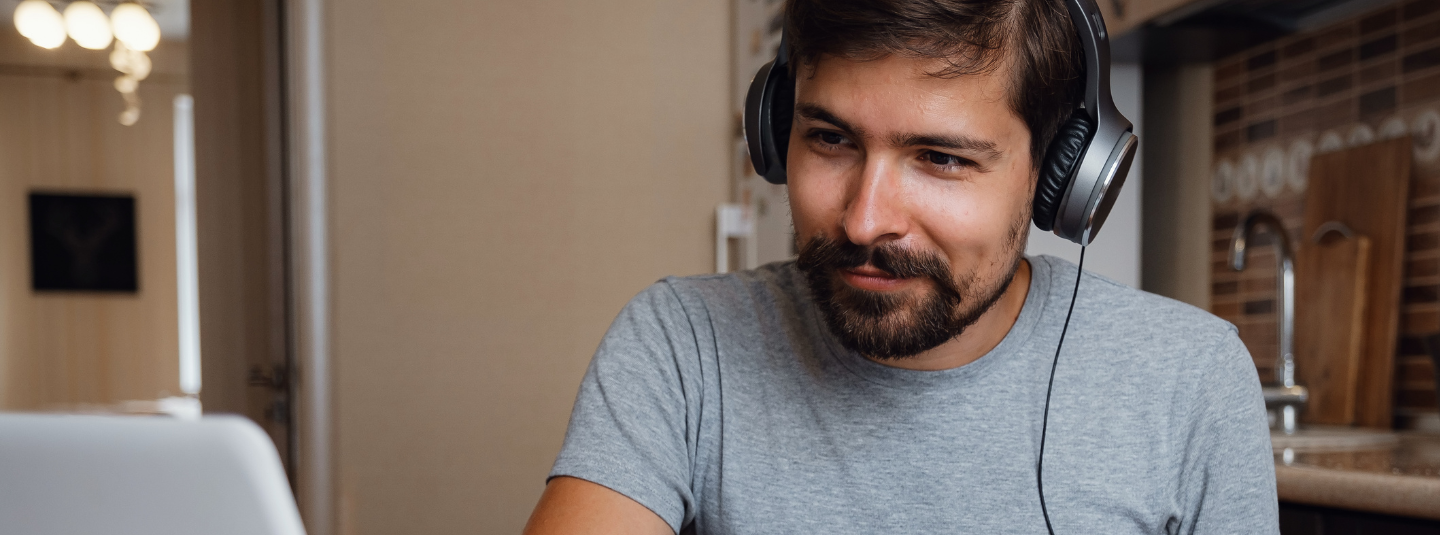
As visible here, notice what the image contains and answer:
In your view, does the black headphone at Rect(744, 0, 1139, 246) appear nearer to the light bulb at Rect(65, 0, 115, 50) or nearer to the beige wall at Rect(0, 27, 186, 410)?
the light bulb at Rect(65, 0, 115, 50)

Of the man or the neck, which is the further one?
the neck

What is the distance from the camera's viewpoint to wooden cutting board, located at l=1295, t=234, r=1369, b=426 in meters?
1.58

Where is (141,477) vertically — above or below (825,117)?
below

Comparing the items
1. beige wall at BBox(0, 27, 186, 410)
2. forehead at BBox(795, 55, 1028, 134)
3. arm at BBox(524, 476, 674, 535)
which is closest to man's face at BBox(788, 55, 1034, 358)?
forehead at BBox(795, 55, 1028, 134)

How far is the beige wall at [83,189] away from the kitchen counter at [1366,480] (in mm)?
6925

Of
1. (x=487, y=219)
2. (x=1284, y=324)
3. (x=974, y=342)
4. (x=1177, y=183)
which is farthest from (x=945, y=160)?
(x=487, y=219)

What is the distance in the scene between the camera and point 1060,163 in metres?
0.88

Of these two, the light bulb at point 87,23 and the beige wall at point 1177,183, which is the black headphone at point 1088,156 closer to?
the beige wall at point 1177,183

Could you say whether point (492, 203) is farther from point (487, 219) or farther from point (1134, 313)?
point (1134, 313)

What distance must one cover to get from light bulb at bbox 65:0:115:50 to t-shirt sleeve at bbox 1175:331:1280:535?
4528 millimetres

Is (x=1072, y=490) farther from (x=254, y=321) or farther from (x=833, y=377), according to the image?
(x=254, y=321)

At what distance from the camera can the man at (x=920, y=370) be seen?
822mm

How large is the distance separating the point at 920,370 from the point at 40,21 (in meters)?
4.51

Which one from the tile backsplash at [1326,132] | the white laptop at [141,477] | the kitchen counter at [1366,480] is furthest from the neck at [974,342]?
the tile backsplash at [1326,132]
